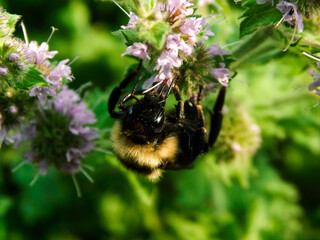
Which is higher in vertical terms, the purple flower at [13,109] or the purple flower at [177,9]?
the purple flower at [177,9]

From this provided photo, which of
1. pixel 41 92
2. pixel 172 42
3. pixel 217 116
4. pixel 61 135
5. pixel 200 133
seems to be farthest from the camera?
pixel 217 116

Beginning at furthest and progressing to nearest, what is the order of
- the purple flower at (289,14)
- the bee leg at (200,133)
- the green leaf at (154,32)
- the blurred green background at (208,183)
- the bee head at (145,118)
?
the blurred green background at (208,183)
the bee leg at (200,133)
the bee head at (145,118)
the purple flower at (289,14)
the green leaf at (154,32)

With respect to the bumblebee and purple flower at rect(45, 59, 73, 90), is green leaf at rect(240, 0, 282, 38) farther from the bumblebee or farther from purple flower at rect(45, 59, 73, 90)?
purple flower at rect(45, 59, 73, 90)

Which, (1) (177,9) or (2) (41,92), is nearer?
(1) (177,9)

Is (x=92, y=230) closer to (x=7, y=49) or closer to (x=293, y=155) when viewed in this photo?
(x=293, y=155)

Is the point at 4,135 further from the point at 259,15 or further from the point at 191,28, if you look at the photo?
the point at 259,15

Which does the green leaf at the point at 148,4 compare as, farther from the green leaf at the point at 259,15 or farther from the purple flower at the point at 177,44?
the green leaf at the point at 259,15

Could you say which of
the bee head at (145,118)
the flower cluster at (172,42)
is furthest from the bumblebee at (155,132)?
the flower cluster at (172,42)

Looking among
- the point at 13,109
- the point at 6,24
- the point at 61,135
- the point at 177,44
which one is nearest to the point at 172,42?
the point at 177,44
